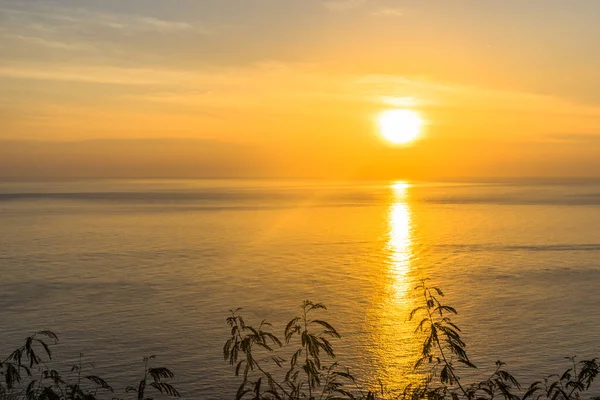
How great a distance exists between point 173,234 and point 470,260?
46.5 metres

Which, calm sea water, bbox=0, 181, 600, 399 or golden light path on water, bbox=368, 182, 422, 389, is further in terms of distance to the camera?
calm sea water, bbox=0, 181, 600, 399

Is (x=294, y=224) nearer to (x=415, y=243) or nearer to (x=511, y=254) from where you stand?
(x=415, y=243)

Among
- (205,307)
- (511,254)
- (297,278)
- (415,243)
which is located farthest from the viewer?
(415,243)

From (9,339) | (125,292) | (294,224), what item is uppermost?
(294,224)

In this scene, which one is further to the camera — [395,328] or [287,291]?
[287,291]

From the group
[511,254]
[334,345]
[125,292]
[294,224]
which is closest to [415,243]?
[511,254]

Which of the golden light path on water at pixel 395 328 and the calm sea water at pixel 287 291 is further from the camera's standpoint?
the calm sea water at pixel 287 291

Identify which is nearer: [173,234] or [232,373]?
[232,373]

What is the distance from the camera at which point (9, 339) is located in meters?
33.3

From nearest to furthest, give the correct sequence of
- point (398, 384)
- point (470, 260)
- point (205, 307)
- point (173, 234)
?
point (398, 384), point (205, 307), point (470, 260), point (173, 234)

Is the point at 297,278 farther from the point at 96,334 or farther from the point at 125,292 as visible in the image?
the point at 96,334

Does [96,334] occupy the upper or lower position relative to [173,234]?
lower

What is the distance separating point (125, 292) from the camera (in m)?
46.3

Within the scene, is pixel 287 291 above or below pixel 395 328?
above
